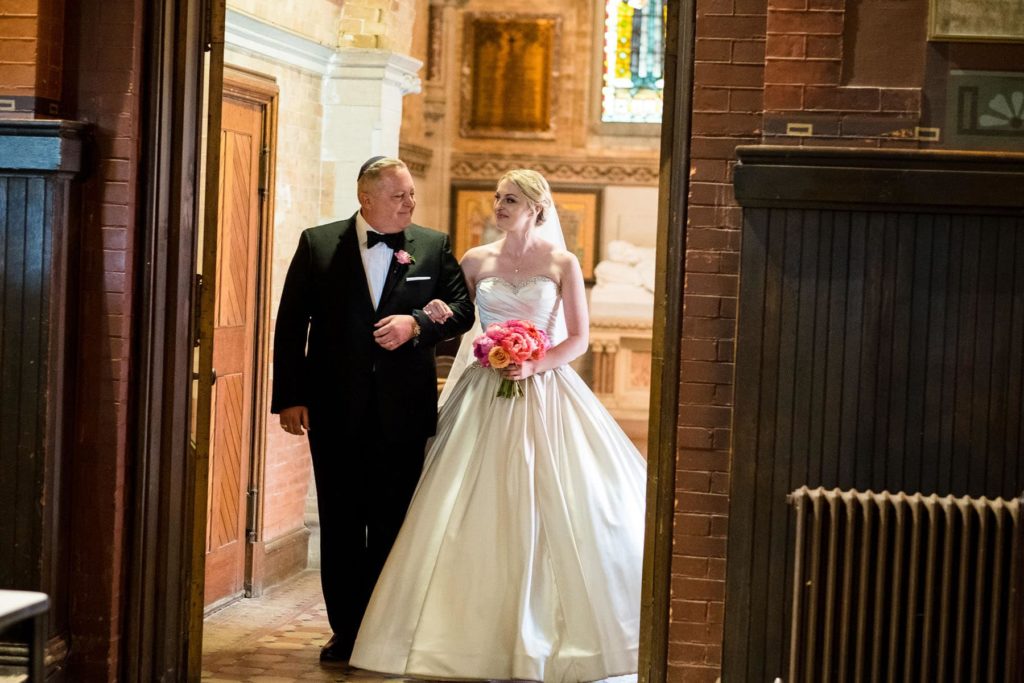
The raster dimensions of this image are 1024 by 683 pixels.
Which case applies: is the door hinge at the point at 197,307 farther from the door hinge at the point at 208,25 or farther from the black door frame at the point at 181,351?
the door hinge at the point at 208,25

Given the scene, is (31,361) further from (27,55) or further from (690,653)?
(690,653)

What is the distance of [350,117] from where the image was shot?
7.48 metres

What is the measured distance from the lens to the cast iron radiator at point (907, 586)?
398 cm

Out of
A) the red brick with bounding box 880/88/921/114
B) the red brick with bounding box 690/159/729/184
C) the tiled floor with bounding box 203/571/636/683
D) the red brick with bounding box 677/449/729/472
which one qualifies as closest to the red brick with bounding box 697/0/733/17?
the red brick with bounding box 690/159/729/184

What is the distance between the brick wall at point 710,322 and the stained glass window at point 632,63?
10.2 metres

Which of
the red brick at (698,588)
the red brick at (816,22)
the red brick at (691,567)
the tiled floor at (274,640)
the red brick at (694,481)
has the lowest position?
the tiled floor at (274,640)

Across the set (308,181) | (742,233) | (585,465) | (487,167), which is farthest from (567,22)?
(742,233)

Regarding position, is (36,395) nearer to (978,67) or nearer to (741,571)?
(741,571)

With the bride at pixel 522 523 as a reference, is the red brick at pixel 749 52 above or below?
above

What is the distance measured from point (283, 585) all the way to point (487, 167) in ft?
26.4

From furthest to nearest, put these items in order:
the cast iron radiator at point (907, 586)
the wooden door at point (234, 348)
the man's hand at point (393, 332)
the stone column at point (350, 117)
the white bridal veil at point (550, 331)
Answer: the stone column at point (350, 117) < the wooden door at point (234, 348) < the white bridal veil at point (550, 331) < the man's hand at point (393, 332) < the cast iron radiator at point (907, 586)

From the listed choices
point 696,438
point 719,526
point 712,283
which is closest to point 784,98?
point 712,283

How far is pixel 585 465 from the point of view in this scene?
544 centimetres

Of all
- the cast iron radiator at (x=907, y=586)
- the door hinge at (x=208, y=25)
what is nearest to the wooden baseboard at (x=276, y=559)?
the door hinge at (x=208, y=25)
